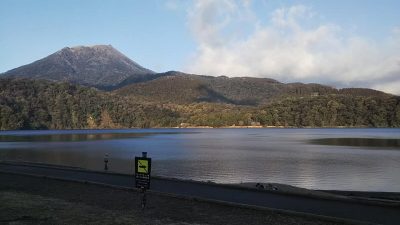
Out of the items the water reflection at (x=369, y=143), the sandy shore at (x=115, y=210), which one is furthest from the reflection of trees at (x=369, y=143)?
A: the sandy shore at (x=115, y=210)

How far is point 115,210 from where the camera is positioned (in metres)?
15.1

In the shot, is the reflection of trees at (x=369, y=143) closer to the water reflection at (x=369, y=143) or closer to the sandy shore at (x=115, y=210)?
the water reflection at (x=369, y=143)

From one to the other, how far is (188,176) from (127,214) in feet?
68.5

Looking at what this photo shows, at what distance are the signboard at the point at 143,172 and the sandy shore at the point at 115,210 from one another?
0.91m

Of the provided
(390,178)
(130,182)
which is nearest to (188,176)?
(130,182)

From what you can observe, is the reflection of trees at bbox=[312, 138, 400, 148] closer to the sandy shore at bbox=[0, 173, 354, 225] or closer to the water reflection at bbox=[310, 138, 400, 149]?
the water reflection at bbox=[310, 138, 400, 149]

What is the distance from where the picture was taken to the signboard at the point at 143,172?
47.8ft

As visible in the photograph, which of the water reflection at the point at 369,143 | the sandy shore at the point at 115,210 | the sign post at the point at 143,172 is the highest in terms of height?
the sign post at the point at 143,172

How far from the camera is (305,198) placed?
1716cm

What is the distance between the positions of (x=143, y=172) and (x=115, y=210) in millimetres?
1658

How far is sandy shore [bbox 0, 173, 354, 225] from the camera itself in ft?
43.6

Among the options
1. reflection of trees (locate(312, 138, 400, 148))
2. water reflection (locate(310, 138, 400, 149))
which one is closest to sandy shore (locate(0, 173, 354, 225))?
water reflection (locate(310, 138, 400, 149))

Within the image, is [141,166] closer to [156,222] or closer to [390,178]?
[156,222]

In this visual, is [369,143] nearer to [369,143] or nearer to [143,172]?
[369,143]
